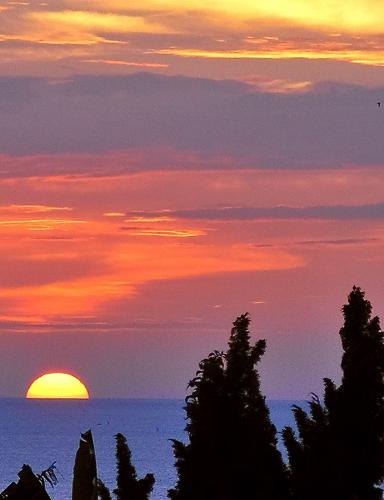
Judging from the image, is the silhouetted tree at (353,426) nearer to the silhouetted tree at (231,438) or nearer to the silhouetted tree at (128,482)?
the silhouetted tree at (231,438)

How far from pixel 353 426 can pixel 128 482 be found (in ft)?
48.4

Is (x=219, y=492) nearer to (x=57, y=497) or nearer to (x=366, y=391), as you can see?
(x=366, y=391)

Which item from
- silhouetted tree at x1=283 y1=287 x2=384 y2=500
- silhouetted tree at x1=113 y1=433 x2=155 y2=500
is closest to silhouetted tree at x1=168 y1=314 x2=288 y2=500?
silhouetted tree at x1=283 y1=287 x2=384 y2=500

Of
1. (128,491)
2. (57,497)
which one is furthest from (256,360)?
(57,497)

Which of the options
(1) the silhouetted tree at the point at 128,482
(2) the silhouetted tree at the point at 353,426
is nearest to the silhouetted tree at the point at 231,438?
(2) the silhouetted tree at the point at 353,426

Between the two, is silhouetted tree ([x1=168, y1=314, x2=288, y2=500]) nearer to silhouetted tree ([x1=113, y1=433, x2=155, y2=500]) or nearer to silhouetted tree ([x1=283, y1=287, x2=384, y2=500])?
silhouetted tree ([x1=283, y1=287, x2=384, y2=500])

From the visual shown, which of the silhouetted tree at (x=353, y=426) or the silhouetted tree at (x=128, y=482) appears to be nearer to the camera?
the silhouetted tree at (x=353, y=426)

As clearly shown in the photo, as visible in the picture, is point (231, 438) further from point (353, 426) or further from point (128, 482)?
point (128, 482)

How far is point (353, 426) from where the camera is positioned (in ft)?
150

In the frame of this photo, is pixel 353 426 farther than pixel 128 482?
No

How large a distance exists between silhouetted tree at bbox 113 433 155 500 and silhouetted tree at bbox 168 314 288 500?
27.3 feet

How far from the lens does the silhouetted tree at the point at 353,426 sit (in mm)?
45375

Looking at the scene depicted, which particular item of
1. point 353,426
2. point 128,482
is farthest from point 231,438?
point 128,482

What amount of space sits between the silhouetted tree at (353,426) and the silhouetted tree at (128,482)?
11.3 metres
